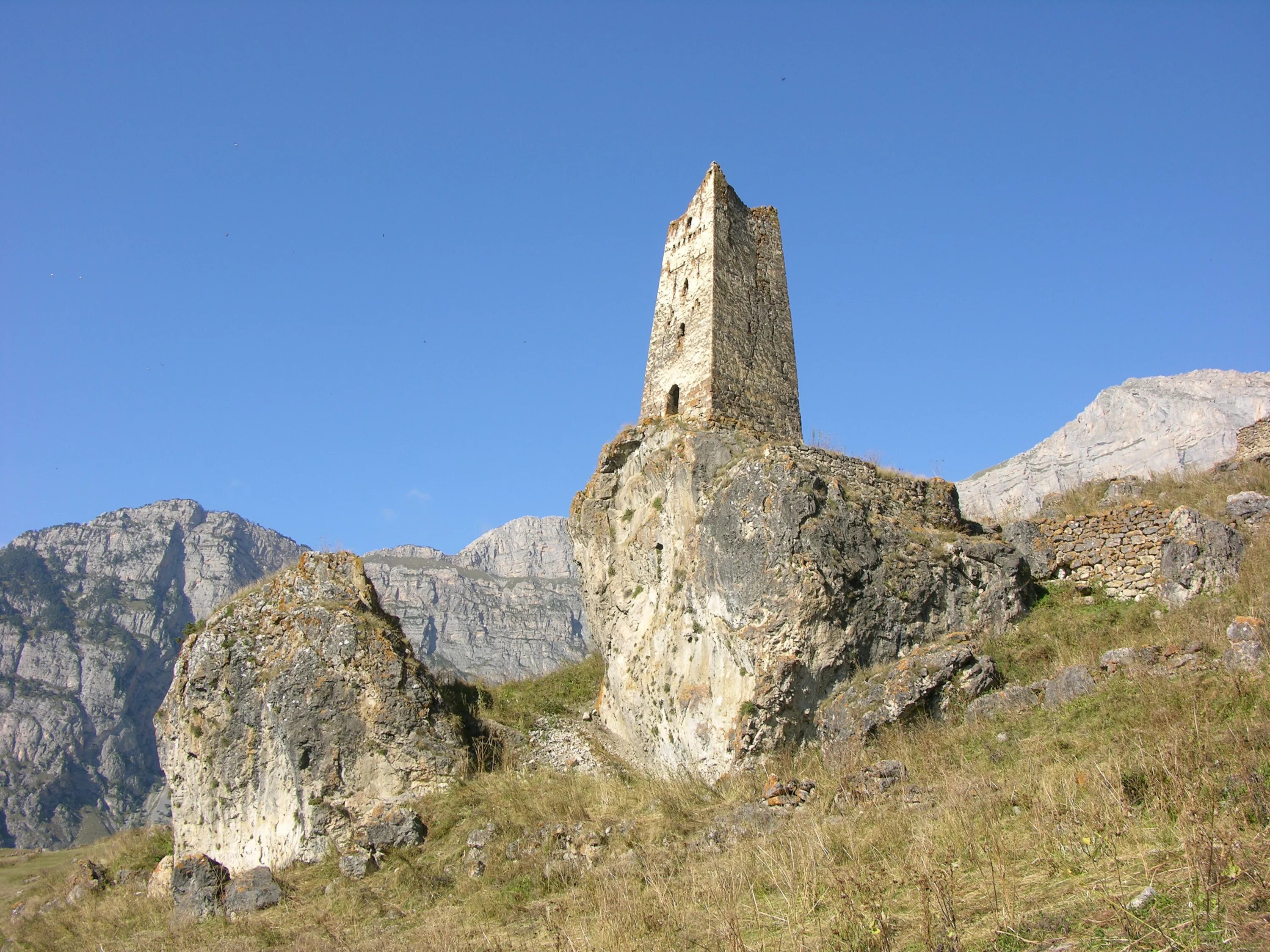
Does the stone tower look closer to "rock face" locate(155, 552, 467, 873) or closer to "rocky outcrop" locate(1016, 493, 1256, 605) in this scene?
"rocky outcrop" locate(1016, 493, 1256, 605)

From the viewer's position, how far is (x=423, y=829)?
48.6 ft

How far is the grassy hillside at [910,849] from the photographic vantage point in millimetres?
6172

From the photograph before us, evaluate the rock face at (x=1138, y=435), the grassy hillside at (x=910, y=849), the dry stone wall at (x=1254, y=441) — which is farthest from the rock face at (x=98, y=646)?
the dry stone wall at (x=1254, y=441)

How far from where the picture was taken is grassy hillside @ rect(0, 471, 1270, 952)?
617 centimetres

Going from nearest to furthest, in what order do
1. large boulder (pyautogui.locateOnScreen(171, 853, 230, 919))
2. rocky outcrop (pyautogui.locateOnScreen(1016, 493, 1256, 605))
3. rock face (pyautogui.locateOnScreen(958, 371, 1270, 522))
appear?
large boulder (pyautogui.locateOnScreen(171, 853, 230, 919)), rocky outcrop (pyautogui.locateOnScreen(1016, 493, 1256, 605)), rock face (pyautogui.locateOnScreen(958, 371, 1270, 522))

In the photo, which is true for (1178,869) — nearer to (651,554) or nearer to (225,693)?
(651,554)

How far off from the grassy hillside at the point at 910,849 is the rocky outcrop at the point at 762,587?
0.87m

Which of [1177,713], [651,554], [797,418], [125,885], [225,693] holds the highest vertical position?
[797,418]

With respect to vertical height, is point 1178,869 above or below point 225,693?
below

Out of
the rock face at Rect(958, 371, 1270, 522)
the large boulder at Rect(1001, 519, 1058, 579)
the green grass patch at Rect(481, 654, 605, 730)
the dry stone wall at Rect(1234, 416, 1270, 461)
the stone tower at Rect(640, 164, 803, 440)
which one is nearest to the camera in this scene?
the large boulder at Rect(1001, 519, 1058, 579)

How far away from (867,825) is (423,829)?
28.0 feet

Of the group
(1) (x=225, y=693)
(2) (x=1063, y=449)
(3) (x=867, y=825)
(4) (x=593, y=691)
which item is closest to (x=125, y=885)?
(1) (x=225, y=693)

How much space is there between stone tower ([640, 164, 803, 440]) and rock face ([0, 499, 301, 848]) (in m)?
69.5

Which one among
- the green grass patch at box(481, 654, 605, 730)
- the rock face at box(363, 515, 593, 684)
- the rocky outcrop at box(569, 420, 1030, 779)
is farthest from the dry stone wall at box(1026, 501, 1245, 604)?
the rock face at box(363, 515, 593, 684)
